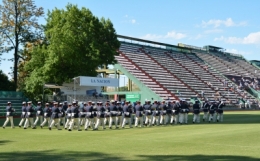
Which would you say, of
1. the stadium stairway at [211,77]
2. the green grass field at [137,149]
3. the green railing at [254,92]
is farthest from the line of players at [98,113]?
the green railing at [254,92]

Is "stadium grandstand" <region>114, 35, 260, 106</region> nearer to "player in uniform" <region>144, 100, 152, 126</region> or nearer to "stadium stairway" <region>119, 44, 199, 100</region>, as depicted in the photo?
"stadium stairway" <region>119, 44, 199, 100</region>

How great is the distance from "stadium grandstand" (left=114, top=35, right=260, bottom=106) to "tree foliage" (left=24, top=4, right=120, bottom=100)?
16.1m

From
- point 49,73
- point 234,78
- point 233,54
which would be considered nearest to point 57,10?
point 49,73

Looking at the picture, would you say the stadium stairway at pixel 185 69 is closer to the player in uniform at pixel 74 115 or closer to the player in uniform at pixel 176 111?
the player in uniform at pixel 176 111

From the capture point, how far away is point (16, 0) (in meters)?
43.6

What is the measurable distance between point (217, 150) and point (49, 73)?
25.1 metres

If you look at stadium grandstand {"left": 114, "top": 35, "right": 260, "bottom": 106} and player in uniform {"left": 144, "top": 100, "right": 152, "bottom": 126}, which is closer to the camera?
player in uniform {"left": 144, "top": 100, "right": 152, "bottom": 126}

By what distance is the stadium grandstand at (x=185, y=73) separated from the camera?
179ft

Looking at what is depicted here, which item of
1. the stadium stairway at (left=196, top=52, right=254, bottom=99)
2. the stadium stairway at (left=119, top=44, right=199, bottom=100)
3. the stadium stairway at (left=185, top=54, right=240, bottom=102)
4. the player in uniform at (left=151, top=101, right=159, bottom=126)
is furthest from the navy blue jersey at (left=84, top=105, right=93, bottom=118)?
the stadium stairway at (left=196, top=52, right=254, bottom=99)

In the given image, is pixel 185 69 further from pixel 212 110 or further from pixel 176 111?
pixel 176 111

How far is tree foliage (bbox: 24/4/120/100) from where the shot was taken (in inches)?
1384

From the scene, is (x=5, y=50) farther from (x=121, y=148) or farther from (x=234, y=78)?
(x=234, y=78)

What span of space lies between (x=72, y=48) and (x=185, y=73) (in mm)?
32154

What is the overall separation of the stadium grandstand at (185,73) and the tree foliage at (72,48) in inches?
636
